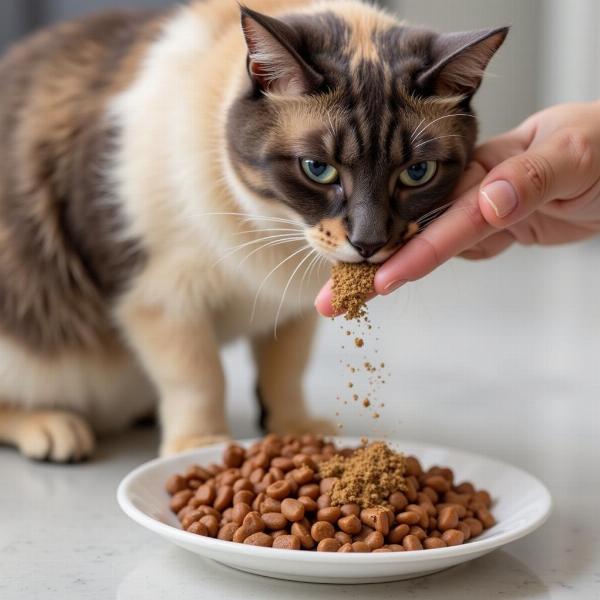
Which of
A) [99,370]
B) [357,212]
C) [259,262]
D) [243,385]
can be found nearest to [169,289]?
[259,262]

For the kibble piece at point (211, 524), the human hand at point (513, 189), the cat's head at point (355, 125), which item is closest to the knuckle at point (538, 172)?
the human hand at point (513, 189)

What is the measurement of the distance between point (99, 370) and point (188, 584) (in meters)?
0.73

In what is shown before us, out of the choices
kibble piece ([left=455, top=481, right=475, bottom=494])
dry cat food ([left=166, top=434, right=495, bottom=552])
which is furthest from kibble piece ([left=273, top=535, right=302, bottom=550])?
kibble piece ([left=455, top=481, right=475, bottom=494])

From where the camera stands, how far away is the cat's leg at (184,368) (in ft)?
5.59

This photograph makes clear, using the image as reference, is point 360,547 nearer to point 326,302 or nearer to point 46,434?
point 326,302

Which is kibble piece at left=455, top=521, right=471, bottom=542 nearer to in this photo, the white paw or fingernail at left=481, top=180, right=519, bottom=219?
fingernail at left=481, top=180, right=519, bottom=219

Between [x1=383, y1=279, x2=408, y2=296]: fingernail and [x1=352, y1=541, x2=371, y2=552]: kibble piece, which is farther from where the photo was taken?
[x1=383, y1=279, x2=408, y2=296]: fingernail

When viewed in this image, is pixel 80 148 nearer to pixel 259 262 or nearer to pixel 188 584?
pixel 259 262

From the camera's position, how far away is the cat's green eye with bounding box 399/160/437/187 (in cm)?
135

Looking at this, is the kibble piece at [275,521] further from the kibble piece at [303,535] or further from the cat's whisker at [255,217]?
the cat's whisker at [255,217]

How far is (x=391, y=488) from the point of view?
1.30 meters

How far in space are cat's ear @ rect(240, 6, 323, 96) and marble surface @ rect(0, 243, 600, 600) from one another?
27.4 inches

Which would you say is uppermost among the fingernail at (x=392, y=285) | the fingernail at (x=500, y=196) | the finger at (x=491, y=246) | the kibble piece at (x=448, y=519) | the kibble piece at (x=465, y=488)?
the fingernail at (x=500, y=196)

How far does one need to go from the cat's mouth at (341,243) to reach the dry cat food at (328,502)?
28 centimetres
